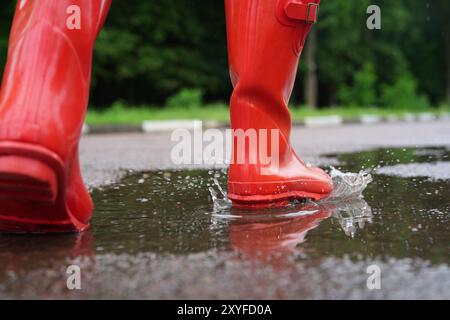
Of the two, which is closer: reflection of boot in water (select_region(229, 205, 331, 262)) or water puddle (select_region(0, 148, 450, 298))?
water puddle (select_region(0, 148, 450, 298))

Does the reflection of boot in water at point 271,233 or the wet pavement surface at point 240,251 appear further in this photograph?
the reflection of boot in water at point 271,233

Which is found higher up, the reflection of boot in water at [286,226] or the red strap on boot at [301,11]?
the red strap on boot at [301,11]

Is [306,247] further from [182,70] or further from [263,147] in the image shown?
[182,70]

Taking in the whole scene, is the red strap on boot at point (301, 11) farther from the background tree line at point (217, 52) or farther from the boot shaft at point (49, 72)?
the background tree line at point (217, 52)

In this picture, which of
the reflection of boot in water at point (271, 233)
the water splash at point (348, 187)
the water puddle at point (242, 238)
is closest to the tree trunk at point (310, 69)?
the water splash at point (348, 187)

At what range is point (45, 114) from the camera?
55.7 inches

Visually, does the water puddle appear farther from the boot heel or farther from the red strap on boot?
the red strap on boot

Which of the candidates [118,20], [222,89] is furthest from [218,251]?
[222,89]

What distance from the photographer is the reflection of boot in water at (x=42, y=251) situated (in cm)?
123

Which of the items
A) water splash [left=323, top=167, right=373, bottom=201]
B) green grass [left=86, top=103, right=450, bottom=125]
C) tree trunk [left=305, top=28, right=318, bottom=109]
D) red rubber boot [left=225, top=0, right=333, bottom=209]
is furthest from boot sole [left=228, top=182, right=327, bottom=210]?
tree trunk [left=305, top=28, right=318, bottom=109]

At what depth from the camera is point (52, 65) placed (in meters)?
1.47

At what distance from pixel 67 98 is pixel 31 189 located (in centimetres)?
24

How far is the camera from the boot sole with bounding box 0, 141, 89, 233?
131cm

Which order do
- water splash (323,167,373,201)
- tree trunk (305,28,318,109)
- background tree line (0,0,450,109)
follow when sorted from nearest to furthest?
1. water splash (323,167,373,201)
2. background tree line (0,0,450,109)
3. tree trunk (305,28,318,109)
